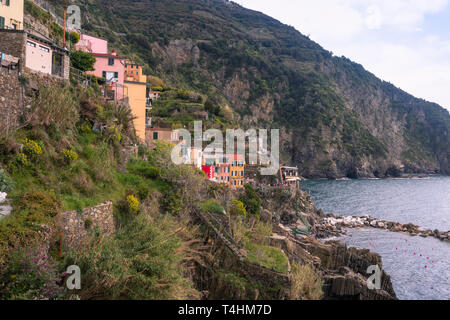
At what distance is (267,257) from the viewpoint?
16.5m

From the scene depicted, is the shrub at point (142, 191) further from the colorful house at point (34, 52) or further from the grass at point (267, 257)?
the colorful house at point (34, 52)

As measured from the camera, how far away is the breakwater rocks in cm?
5228

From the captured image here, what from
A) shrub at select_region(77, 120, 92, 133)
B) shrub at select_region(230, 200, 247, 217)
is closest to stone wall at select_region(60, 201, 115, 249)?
shrub at select_region(77, 120, 92, 133)

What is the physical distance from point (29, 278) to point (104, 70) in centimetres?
2819

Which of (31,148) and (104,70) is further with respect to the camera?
(104,70)

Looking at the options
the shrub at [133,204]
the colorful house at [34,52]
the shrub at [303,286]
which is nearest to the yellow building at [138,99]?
the colorful house at [34,52]

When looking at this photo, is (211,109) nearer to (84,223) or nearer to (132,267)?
(84,223)

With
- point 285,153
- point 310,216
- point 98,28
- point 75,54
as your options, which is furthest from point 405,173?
point 75,54

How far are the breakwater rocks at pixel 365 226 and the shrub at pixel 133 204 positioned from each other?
130 ft

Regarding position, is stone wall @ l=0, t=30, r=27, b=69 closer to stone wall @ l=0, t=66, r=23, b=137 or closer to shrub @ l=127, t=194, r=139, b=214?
stone wall @ l=0, t=66, r=23, b=137

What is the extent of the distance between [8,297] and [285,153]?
165 meters

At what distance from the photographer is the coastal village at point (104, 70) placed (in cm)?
1473

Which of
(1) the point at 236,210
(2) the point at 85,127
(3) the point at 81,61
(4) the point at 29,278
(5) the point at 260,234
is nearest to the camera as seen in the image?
(4) the point at 29,278

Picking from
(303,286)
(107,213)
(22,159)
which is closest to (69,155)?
(22,159)
